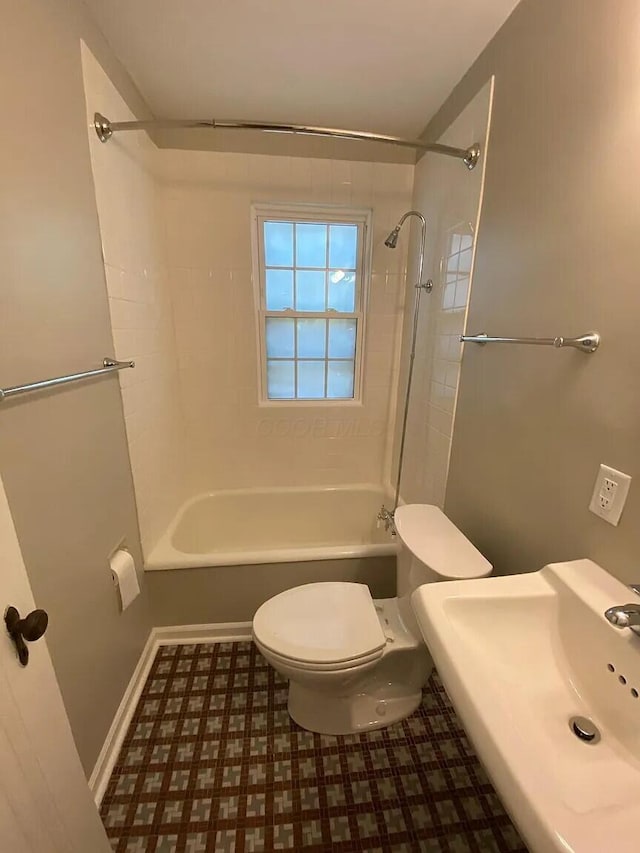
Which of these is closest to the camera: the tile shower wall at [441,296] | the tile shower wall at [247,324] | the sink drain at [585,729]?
the sink drain at [585,729]

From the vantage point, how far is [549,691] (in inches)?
31.4

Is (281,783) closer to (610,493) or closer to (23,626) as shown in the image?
(23,626)

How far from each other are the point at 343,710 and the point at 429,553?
69 cm

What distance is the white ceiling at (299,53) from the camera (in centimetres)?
119

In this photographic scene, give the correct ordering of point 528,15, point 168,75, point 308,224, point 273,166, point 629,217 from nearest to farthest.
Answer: point 629,217 < point 528,15 < point 168,75 < point 273,166 < point 308,224

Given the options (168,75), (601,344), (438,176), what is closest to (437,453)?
(601,344)

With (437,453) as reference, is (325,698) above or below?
below

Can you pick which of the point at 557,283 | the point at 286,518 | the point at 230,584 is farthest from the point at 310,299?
the point at 230,584

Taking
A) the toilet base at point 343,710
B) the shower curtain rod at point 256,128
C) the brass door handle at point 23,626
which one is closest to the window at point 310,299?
the shower curtain rod at point 256,128

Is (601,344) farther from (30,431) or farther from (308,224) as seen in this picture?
(308,224)

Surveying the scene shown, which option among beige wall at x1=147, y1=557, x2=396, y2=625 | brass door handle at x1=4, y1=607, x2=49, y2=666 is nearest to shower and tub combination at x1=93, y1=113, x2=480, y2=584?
beige wall at x1=147, y1=557, x2=396, y2=625

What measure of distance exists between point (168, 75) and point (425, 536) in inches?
78.7

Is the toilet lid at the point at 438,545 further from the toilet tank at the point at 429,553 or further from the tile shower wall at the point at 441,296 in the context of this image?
the tile shower wall at the point at 441,296

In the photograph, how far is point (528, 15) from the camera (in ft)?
3.65
